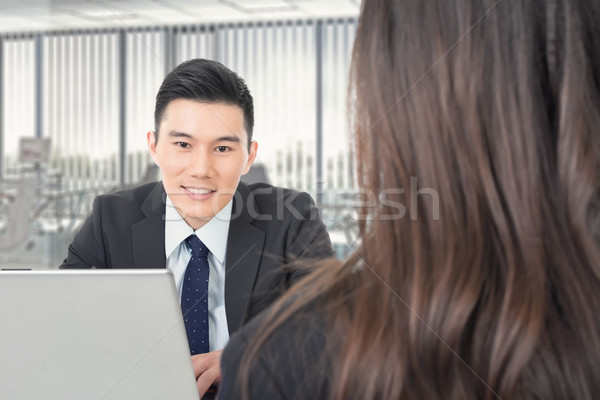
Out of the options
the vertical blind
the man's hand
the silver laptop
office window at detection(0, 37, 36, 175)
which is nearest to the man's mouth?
the man's hand

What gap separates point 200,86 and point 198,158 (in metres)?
0.15

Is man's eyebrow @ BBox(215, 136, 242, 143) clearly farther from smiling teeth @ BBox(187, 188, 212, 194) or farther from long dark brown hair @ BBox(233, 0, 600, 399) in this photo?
long dark brown hair @ BBox(233, 0, 600, 399)

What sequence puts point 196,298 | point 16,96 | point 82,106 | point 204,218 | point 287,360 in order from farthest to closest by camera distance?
point 16,96 < point 82,106 < point 204,218 < point 196,298 < point 287,360

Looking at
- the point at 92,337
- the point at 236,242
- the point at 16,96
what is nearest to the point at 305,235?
the point at 236,242

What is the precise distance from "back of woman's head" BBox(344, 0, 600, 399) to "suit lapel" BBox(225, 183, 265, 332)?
724mm

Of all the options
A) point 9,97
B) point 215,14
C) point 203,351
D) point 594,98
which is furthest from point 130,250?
point 9,97

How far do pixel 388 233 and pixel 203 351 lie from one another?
72 centimetres

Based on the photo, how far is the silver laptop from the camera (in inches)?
22.5

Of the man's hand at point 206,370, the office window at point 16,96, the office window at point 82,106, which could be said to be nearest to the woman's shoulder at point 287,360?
the man's hand at point 206,370

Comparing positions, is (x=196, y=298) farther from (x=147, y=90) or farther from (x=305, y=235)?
(x=147, y=90)

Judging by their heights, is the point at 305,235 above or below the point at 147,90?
below

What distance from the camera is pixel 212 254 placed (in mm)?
1187

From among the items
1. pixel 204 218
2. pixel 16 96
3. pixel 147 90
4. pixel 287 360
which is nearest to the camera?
pixel 287 360

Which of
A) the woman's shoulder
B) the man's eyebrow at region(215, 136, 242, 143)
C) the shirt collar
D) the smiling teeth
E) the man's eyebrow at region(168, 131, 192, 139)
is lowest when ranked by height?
the woman's shoulder
